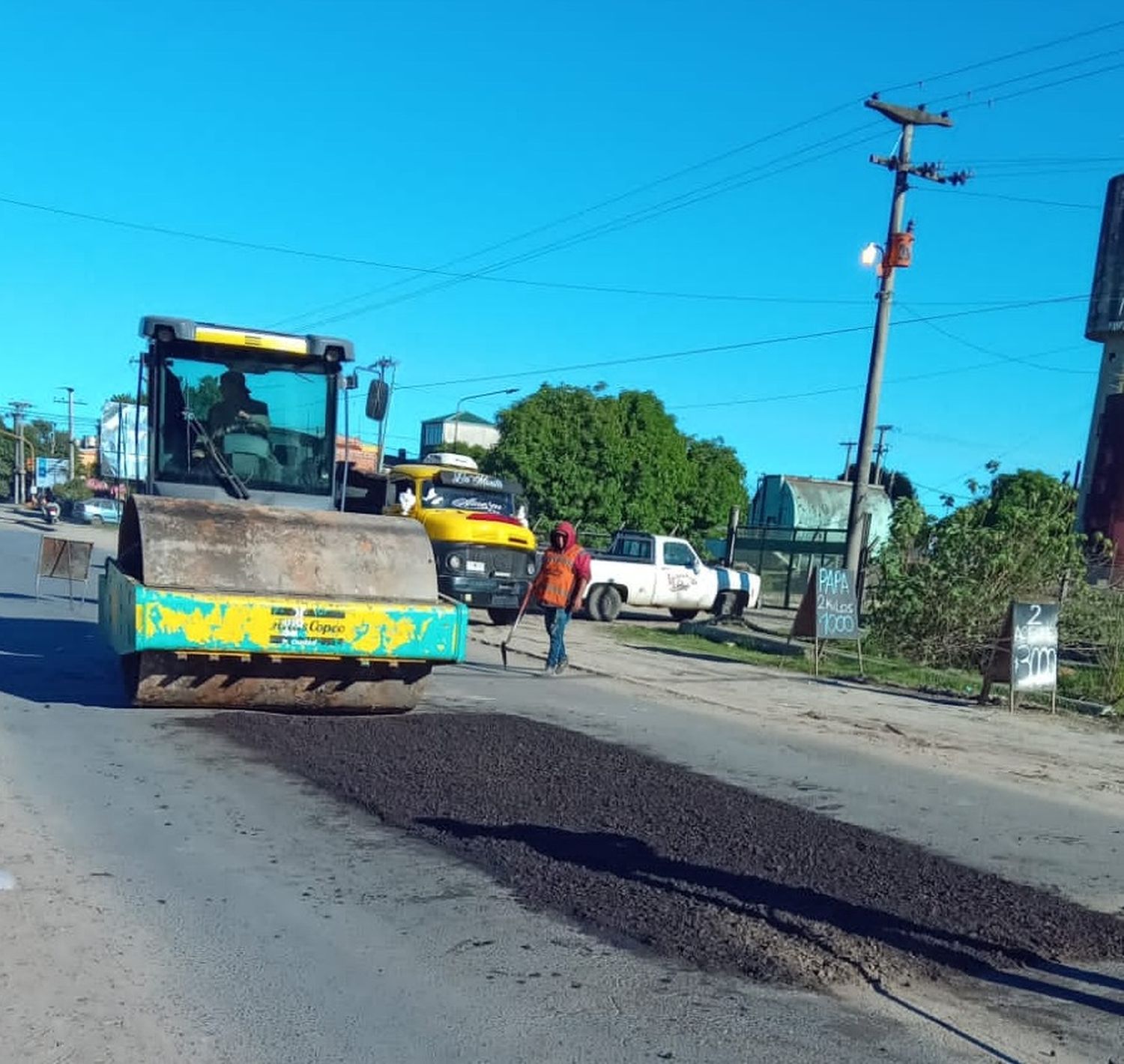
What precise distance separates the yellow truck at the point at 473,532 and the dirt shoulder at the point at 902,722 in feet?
4.44

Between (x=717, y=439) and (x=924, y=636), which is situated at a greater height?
(x=717, y=439)

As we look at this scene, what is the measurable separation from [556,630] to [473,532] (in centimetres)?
549

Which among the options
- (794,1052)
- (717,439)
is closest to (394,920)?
(794,1052)

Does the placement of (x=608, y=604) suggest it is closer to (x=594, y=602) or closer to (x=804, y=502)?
→ (x=594, y=602)

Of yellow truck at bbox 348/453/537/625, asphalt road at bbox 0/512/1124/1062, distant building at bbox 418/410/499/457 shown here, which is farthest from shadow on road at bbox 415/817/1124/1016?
distant building at bbox 418/410/499/457

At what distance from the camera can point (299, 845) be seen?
6.20 m

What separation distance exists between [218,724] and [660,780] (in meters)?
3.55

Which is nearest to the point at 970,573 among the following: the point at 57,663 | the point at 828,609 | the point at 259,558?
the point at 828,609

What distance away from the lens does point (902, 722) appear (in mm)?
12148

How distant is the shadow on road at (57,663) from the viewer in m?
10.3

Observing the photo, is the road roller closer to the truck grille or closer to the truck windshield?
the truck windshield

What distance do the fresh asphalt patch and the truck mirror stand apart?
126 inches

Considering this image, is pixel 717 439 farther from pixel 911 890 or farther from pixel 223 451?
pixel 911 890

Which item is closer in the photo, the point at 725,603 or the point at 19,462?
the point at 725,603
